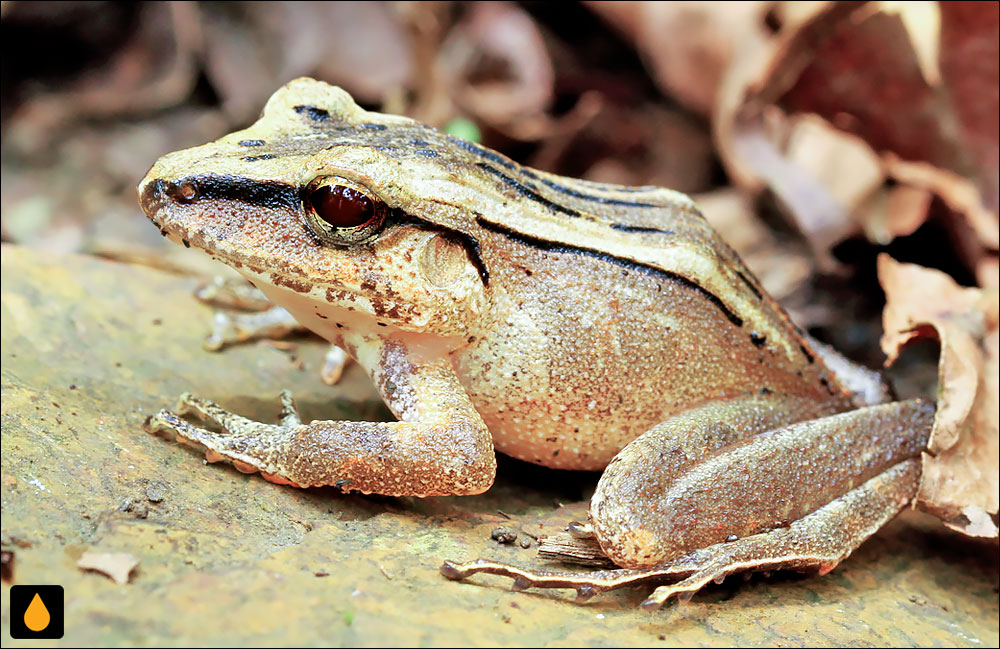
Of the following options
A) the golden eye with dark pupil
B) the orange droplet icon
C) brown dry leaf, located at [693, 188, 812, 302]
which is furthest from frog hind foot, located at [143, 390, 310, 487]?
brown dry leaf, located at [693, 188, 812, 302]

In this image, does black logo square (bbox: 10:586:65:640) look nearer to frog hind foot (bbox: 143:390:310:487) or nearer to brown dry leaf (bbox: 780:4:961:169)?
frog hind foot (bbox: 143:390:310:487)

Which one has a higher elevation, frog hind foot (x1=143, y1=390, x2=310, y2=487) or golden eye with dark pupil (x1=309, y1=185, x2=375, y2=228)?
golden eye with dark pupil (x1=309, y1=185, x2=375, y2=228)

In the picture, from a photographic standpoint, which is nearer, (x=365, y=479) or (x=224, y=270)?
(x=365, y=479)

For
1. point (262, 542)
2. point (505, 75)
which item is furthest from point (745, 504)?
point (505, 75)

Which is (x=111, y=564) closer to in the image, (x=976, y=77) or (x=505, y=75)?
(x=976, y=77)

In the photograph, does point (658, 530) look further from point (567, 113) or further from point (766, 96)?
point (567, 113)

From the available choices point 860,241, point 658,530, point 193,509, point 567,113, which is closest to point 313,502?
point 193,509

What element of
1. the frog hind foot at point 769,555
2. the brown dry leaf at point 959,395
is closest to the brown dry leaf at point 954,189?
the brown dry leaf at point 959,395
